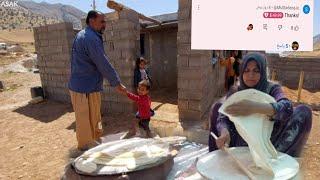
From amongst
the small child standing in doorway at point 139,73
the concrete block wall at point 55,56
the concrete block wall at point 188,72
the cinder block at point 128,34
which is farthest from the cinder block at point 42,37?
the concrete block wall at point 188,72

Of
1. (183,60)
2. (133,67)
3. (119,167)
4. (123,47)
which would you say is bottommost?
(119,167)

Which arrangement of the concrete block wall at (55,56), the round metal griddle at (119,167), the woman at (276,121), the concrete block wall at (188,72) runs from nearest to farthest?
the round metal griddle at (119,167)
the woman at (276,121)
the concrete block wall at (188,72)
the concrete block wall at (55,56)

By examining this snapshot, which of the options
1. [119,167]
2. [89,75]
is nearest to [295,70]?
[89,75]

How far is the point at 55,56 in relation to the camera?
797cm

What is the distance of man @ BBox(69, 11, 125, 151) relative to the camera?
366cm

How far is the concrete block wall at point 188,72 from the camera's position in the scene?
561 centimetres

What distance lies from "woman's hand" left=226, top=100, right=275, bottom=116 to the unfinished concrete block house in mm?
1762

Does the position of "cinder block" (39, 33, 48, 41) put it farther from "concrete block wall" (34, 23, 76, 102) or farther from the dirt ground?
the dirt ground

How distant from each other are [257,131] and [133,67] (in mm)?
4419

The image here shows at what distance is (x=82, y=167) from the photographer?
2447 mm

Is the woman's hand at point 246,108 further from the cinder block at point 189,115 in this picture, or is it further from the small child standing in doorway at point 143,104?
the cinder block at point 189,115

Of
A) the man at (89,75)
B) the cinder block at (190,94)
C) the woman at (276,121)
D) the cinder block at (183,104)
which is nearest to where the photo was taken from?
the woman at (276,121)

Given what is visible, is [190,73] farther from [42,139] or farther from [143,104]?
[42,139]
